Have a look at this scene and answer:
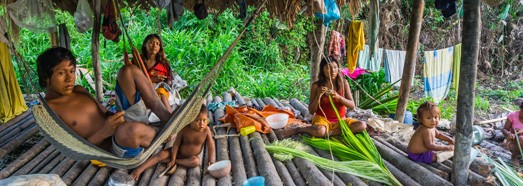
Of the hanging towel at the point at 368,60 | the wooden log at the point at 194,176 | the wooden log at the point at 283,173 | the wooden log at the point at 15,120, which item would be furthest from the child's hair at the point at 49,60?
the hanging towel at the point at 368,60

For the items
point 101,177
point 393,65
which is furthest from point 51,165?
point 393,65

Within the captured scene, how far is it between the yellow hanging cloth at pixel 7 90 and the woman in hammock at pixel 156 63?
1507mm

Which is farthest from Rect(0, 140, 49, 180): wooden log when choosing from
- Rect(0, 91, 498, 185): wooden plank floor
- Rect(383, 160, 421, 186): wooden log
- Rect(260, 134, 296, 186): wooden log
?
Rect(383, 160, 421, 186): wooden log

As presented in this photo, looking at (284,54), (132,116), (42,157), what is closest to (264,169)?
(132,116)

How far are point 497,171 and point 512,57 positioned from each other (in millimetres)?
7276

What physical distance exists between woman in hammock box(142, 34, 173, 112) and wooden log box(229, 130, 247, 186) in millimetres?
909

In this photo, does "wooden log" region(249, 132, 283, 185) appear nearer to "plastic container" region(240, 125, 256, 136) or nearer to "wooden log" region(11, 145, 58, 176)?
"plastic container" region(240, 125, 256, 136)

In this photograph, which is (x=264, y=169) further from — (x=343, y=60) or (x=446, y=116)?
(x=343, y=60)

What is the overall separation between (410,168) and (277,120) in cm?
140

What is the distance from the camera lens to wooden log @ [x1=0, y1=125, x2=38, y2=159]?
314 cm

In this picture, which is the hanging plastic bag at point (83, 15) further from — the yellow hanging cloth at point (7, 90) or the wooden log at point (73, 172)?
the yellow hanging cloth at point (7, 90)

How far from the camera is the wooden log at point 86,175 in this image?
93.5 inches

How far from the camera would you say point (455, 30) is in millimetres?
8719

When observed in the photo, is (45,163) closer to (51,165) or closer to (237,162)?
(51,165)
